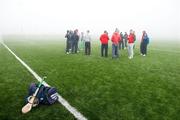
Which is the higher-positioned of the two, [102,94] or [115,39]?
[115,39]

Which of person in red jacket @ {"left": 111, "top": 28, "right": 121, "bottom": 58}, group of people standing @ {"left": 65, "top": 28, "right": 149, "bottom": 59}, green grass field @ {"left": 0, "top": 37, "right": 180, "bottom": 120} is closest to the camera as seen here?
green grass field @ {"left": 0, "top": 37, "right": 180, "bottom": 120}

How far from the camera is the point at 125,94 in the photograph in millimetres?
8320

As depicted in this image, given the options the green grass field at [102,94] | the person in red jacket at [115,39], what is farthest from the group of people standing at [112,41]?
the green grass field at [102,94]

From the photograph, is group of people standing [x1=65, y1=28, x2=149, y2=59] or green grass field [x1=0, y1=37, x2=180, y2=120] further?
group of people standing [x1=65, y1=28, x2=149, y2=59]

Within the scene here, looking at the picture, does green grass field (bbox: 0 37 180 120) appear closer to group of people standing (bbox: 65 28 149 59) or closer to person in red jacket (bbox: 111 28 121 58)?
person in red jacket (bbox: 111 28 121 58)

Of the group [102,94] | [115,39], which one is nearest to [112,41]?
[115,39]

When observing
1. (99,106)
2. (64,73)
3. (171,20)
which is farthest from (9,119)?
(171,20)

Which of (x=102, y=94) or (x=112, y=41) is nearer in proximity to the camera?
(x=102, y=94)

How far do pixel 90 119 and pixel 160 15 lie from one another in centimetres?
19304

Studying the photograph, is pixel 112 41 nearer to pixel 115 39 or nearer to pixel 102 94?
pixel 115 39

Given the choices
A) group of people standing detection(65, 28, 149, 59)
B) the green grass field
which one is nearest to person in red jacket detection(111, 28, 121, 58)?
group of people standing detection(65, 28, 149, 59)

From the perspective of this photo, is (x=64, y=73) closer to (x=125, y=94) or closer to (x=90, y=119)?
(x=125, y=94)

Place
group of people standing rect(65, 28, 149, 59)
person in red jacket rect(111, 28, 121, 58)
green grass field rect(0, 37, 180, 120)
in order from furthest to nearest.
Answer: group of people standing rect(65, 28, 149, 59) < person in red jacket rect(111, 28, 121, 58) < green grass field rect(0, 37, 180, 120)

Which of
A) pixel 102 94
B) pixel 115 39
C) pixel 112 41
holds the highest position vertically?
pixel 115 39
